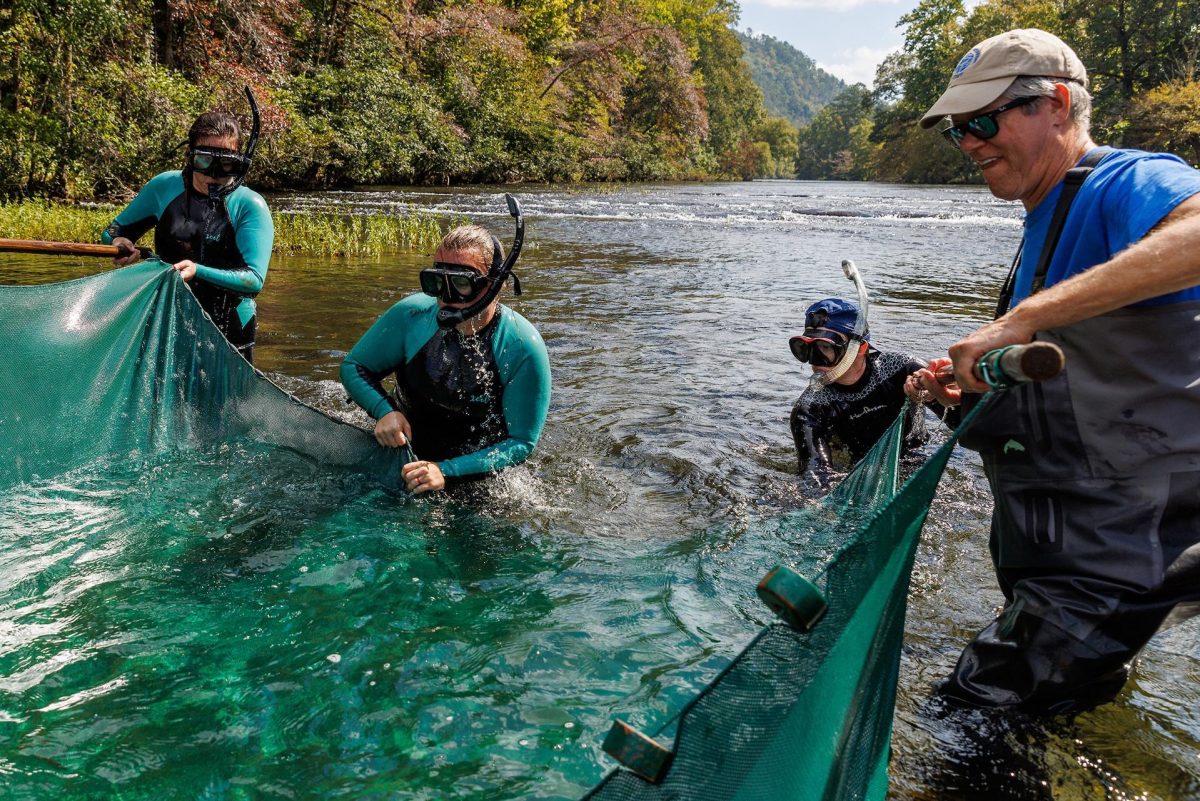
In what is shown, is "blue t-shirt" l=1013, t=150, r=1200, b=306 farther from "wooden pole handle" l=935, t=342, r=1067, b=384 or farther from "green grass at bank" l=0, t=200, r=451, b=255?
"green grass at bank" l=0, t=200, r=451, b=255

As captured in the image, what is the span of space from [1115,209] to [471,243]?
2568mm

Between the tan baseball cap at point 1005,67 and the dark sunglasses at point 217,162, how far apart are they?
161 inches

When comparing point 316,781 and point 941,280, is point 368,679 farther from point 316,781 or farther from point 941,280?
point 941,280

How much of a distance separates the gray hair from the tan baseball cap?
1 cm

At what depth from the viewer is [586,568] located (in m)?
3.86

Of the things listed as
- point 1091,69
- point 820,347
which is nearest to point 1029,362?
point 820,347

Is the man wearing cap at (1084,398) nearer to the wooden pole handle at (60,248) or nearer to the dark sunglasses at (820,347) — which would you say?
the dark sunglasses at (820,347)

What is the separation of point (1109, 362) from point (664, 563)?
2.26 m

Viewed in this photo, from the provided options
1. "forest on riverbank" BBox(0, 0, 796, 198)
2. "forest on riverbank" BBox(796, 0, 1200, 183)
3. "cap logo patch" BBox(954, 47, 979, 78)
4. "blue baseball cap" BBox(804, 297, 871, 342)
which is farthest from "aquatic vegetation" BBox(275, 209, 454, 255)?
"forest on riverbank" BBox(796, 0, 1200, 183)

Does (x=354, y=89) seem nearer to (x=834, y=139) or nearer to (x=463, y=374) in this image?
(x=463, y=374)

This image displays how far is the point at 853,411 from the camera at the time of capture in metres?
5.17

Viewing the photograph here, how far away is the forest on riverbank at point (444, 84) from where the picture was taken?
15078mm

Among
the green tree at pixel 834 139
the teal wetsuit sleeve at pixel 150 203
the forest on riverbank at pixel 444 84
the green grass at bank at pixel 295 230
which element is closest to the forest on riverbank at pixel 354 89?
the forest on riverbank at pixel 444 84

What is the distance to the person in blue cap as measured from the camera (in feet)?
16.1
